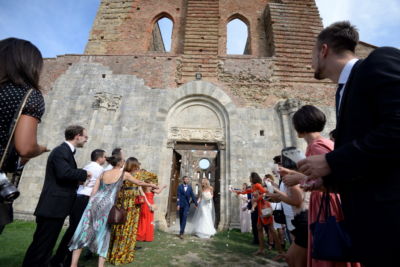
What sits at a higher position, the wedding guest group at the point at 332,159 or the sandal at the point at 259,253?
the wedding guest group at the point at 332,159

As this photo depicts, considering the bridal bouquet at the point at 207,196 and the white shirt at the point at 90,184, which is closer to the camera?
the white shirt at the point at 90,184

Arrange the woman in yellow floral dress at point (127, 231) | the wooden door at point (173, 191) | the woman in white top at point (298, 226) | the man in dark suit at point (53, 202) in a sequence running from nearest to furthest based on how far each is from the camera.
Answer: the woman in white top at point (298, 226) < the man in dark suit at point (53, 202) < the woman in yellow floral dress at point (127, 231) < the wooden door at point (173, 191)

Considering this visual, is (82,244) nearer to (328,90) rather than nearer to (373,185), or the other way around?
(373,185)

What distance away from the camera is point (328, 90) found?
9.33 meters

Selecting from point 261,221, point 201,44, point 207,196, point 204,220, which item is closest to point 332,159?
point 261,221

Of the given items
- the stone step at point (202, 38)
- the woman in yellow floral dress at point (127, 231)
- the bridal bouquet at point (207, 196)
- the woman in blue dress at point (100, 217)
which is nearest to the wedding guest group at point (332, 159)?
the woman in blue dress at point (100, 217)

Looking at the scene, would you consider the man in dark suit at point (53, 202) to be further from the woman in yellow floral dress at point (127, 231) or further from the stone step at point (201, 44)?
the stone step at point (201, 44)

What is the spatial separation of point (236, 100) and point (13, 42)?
27.4 ft

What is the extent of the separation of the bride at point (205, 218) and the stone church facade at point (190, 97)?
63cm

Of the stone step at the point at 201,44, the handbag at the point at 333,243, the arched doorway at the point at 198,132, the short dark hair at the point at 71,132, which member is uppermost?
the stone step at the point at 201,44

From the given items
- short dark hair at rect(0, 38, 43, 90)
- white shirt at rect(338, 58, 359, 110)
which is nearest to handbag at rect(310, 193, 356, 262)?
white shirt at rect(338, 58, 359, 110)

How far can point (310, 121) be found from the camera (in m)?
1.97

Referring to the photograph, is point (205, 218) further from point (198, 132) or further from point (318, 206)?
point (318, 206)

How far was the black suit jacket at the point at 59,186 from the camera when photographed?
2578 millimetres
